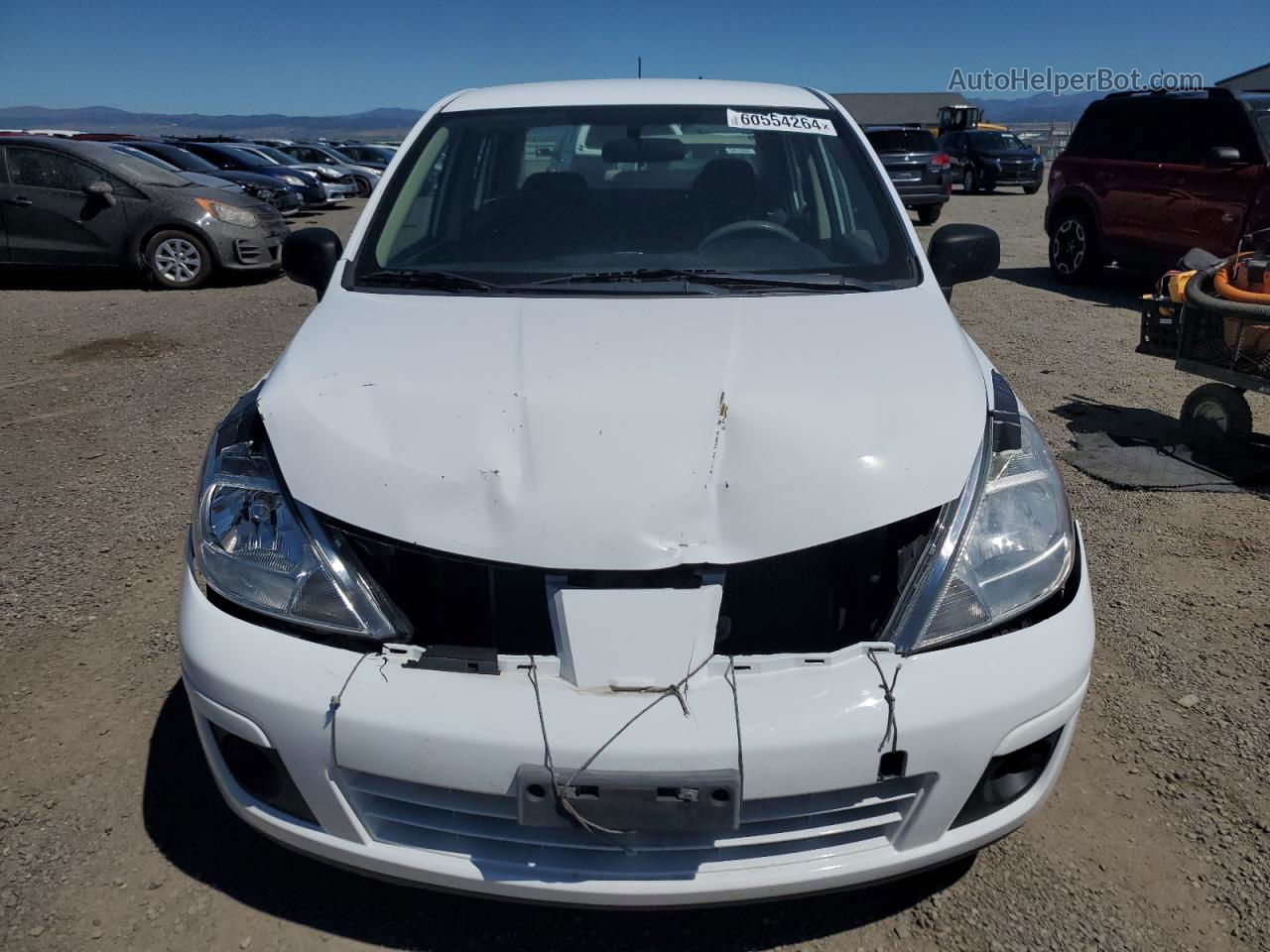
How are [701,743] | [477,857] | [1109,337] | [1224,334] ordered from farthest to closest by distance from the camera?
[1109,337] → [1224,334] → [477,857] → [701,743]

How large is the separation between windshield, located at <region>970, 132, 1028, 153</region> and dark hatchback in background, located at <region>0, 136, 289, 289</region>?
1972 centimetres

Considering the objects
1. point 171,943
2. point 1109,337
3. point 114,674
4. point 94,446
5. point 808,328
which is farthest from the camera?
point 1109,337

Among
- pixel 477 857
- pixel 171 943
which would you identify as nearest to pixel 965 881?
pixel 477 857

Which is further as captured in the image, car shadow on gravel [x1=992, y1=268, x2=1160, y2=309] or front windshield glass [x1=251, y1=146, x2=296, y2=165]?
front windshield glass [x1=251, y1=146, x2=296, y2=165]

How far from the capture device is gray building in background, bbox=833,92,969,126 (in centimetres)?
7350

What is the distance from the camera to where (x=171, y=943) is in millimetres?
1918

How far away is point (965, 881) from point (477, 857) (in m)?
1.10

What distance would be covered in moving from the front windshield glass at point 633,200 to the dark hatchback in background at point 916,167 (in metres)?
13.6

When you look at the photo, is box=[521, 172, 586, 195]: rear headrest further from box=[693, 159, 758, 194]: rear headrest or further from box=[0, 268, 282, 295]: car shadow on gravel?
box=[0, 268, 282, 295]: car shadow on gravel

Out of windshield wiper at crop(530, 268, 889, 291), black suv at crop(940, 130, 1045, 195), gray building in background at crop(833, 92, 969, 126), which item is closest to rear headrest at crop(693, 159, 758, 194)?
windshield wiper at crop(530, 268, 889, 291)

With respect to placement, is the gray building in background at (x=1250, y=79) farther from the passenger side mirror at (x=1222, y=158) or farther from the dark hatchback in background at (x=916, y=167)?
the passenger side mirror at (x=1222, y=158)

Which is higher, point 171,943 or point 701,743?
point 701,743

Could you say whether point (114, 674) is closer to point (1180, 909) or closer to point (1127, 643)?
point (1180, 909)

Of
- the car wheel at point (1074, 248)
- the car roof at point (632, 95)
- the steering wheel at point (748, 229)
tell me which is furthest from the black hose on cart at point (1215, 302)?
the car wheel at point (1074, 248)
